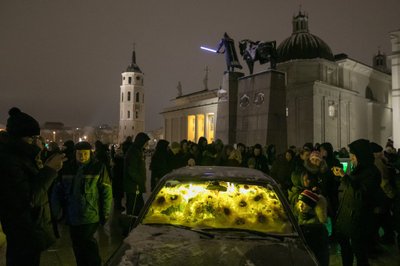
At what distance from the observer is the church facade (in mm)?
47500

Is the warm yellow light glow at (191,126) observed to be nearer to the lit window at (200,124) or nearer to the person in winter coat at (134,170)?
the lit window at (200,124)

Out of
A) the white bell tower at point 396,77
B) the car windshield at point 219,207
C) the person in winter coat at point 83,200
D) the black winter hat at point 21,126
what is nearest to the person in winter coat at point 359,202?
the car windshield at point 219,207

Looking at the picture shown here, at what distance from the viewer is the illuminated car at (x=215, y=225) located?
304cm

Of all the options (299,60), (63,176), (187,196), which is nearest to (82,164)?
(63,176)

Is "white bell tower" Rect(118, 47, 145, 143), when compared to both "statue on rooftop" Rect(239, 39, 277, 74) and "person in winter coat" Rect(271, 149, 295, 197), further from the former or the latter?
"person in winter coat" Rect(271, 149, 295, 197)

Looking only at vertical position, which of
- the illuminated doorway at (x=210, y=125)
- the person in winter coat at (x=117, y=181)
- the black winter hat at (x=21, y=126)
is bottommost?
the person in winter coat at (x=117, y=181)

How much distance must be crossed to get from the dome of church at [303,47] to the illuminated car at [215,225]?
5172cm

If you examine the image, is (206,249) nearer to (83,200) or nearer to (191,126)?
(83,200)

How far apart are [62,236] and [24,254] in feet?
15.2

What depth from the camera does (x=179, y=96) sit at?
88.3 metres

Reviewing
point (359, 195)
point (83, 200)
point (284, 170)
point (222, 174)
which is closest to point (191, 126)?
point (284, 170)

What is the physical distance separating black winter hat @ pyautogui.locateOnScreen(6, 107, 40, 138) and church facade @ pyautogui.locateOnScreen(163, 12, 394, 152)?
124 ft

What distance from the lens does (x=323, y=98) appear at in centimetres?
4822

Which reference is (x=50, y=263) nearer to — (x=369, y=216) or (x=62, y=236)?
(x=62, y=236)
